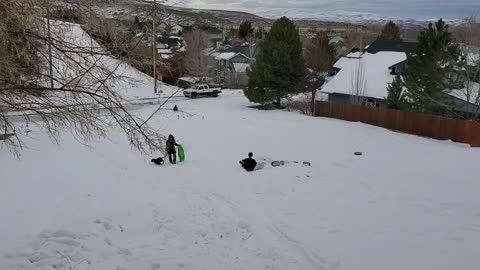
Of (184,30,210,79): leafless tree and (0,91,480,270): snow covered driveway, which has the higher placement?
(184,30,210,79): leafless tree

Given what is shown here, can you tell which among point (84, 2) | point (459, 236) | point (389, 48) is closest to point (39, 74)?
point (84, 2)

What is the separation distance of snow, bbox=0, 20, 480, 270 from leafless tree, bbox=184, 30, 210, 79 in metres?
36.8

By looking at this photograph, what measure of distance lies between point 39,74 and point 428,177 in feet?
50.2

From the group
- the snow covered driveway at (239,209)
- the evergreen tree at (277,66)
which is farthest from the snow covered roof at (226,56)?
the snow covered driveway at (239,209)

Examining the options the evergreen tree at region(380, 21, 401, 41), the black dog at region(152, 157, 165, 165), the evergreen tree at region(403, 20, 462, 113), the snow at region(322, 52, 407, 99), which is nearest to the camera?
the black dog at region(152, 157, 165, 165)

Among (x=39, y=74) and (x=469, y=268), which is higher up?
(x=39, y=74)

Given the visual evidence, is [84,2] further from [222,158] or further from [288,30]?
[288,30]

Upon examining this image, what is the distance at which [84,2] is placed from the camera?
5441mm

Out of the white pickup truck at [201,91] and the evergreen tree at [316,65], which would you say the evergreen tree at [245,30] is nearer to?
the evergreen tree at [316,65]

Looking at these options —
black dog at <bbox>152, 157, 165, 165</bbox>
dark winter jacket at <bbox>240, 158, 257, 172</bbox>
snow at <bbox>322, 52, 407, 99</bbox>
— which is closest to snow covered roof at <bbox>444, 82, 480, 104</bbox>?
snow at <bbox>322, 52, 407, 99</bbox>

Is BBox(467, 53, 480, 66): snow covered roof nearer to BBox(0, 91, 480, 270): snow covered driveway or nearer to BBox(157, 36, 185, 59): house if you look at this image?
BBox(0, 91, 480, 270): snow covered driveway

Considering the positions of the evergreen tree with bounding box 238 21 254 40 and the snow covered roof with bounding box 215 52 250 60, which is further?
the evergreen tree with bounding box 238 21 254 40

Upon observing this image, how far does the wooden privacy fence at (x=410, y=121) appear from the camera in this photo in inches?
977

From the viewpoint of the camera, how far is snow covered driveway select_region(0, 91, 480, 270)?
30.8 feet
